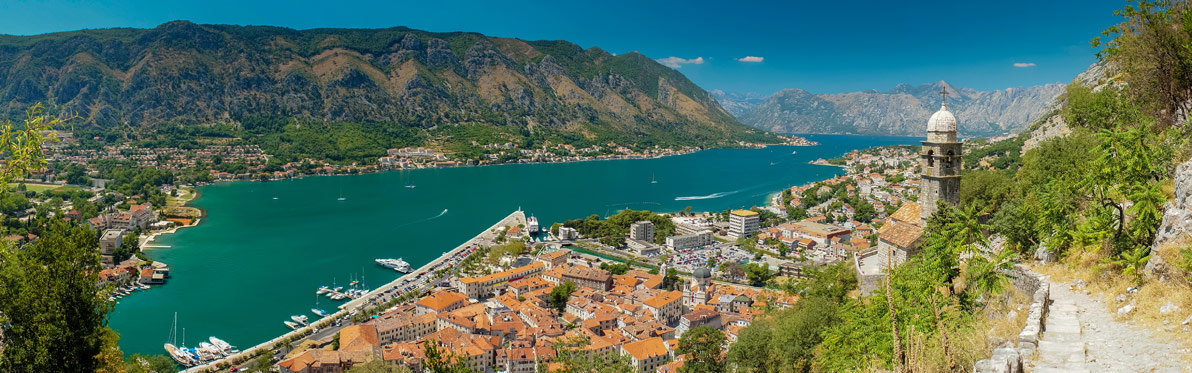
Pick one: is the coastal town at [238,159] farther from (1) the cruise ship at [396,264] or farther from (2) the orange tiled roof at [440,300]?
(2) the orange tiled roof at [440,300]

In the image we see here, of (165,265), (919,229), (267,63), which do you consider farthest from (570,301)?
(267,63)

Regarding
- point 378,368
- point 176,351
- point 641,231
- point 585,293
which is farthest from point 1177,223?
point 641,231

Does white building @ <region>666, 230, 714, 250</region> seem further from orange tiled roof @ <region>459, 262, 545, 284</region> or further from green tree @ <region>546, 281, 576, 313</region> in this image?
green tree @ <region>546, 281, 576, 313</region>

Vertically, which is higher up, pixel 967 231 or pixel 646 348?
pixel 967 231

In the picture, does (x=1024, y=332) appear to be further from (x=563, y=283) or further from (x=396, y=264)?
(x=396, y=264)

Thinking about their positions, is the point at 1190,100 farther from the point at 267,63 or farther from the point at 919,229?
the point at 267,63

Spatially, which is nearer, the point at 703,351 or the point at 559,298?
the point at 703,351

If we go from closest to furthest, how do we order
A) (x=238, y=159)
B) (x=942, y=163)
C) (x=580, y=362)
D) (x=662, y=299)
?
(x=942, y=163) → (x=580, y=362) → (x=662, y=299) → (x=238, y=159)
